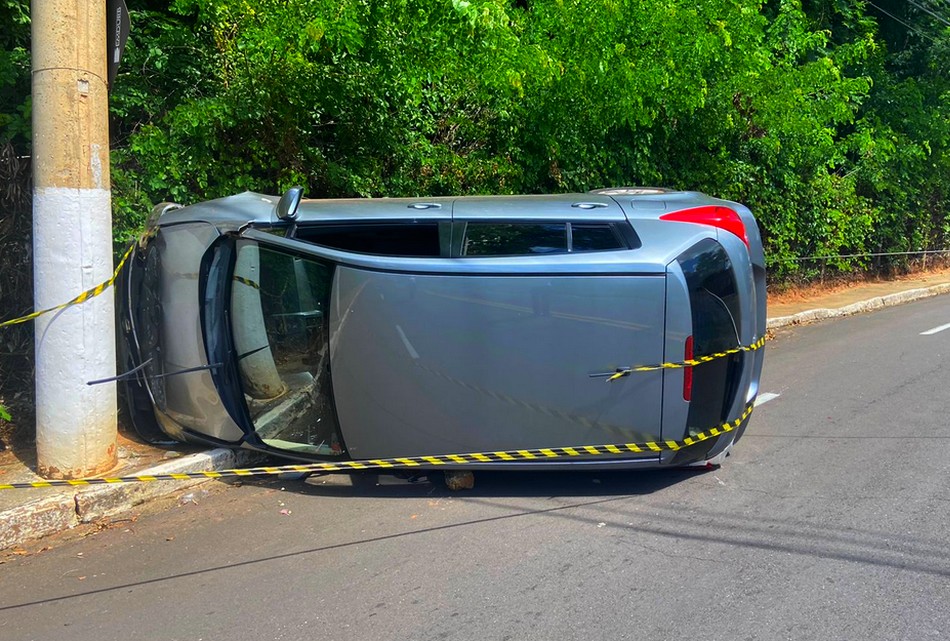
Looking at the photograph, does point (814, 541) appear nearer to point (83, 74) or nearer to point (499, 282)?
point (499, 282)

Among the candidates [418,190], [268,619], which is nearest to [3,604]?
[268,619]

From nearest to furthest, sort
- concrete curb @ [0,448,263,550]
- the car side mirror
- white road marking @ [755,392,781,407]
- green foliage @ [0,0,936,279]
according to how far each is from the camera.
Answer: concrete curb @ [0,448,263,550]
the car side mirror
green foliage @ [0,0,936,279]
white road marking @ [755,392,781,407]

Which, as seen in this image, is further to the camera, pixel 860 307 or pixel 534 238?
pixel 860 307

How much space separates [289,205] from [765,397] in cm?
515

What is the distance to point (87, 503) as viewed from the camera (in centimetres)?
522

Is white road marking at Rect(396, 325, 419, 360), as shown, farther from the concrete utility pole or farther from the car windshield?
the concrete utility pole

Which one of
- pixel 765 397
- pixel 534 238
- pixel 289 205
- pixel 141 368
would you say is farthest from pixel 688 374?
pixel 141 368

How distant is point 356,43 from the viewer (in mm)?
7449

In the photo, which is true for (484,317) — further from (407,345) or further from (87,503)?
(87,503)

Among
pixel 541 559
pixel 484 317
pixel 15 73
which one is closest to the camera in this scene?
pixel 541 559

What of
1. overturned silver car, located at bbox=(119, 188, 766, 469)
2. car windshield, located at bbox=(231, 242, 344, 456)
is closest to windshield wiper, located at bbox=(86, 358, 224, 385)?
overturned silver car, located at bbox=(119, 188, 766, 469)

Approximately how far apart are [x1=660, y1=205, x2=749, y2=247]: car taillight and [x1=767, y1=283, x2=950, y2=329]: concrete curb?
7887 mm

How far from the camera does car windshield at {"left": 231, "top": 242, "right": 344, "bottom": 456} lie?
5680 mm

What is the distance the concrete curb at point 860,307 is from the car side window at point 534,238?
8496 mm
